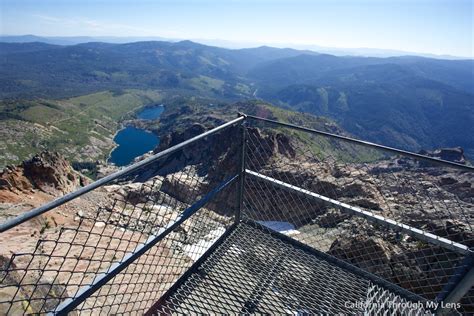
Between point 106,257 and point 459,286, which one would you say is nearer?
point 459,286

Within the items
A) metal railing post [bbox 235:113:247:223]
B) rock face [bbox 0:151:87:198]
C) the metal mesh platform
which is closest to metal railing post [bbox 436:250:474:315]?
the metal mesh platform

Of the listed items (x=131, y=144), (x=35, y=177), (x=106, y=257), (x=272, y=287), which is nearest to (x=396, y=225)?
(x=272, y=287)

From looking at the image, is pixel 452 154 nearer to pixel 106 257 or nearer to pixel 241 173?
pixel 241 173

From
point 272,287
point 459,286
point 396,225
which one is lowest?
point 272,287

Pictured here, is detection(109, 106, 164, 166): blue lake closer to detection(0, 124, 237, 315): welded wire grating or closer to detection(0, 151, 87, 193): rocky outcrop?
detection(0, 151, 87, 193): rocky outcrop

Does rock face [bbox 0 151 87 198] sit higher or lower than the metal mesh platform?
lower

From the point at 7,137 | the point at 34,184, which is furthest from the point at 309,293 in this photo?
the point at 7,137

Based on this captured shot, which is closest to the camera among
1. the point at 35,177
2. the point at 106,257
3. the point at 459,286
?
the point at 459,286
